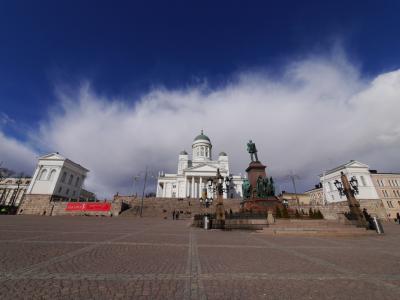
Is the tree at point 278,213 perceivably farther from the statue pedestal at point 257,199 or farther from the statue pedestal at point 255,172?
the statue pedestal at point 255,172

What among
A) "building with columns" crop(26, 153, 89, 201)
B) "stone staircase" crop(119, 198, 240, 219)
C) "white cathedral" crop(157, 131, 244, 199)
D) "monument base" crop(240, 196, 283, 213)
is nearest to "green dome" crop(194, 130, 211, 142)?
"white cathedral" crop(157, 131, 244, 199)

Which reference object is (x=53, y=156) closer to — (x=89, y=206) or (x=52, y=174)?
(x=52, y=174)

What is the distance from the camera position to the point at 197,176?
214 feet

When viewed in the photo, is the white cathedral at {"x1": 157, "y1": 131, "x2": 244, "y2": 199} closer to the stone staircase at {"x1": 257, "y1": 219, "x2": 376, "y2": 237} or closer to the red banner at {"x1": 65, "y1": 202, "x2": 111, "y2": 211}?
the red banner at {"x1": 65, "y1": 202, "x2": 111, "y2": 211}

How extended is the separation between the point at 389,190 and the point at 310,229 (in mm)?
66358

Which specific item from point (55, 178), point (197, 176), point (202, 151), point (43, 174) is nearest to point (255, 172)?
point (197, 176)

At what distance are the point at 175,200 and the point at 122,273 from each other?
4460 centimetres

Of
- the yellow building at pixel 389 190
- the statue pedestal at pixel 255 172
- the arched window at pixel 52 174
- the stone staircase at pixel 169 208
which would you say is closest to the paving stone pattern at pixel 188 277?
the statue pedestal at pixel 255 172

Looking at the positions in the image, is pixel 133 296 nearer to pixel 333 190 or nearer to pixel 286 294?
pixel 286 294

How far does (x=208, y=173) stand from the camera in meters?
Result: 64.9

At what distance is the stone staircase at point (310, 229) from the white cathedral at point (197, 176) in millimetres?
43423

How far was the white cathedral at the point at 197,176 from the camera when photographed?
214ft

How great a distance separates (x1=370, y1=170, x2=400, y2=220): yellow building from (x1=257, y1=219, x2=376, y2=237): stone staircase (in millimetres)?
59674

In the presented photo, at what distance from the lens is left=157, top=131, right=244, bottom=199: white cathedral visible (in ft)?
214
